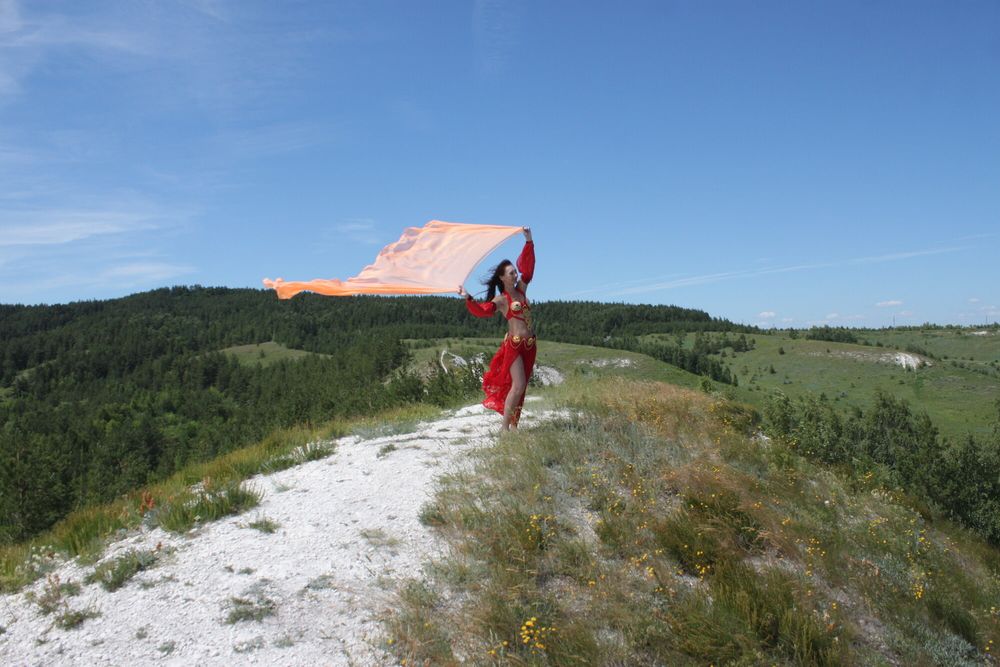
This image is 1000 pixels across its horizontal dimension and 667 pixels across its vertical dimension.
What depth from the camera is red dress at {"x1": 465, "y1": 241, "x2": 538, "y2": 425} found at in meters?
8.41

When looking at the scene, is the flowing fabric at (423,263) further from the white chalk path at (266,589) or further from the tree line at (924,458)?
the tree line at (924,458)

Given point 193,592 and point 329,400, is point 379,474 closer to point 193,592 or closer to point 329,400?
point 193,592

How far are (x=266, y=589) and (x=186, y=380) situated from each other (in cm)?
14796

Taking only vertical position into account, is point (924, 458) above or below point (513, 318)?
below

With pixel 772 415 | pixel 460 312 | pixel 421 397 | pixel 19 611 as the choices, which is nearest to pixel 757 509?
pixel 19 611

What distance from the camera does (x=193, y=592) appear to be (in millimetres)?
5117

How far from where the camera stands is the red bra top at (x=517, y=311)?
8.41 metres

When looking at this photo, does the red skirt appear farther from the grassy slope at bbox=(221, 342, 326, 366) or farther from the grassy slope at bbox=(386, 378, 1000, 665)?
the grassy slope at bbox=(221, 342, 326, 366)

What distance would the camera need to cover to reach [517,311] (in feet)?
27.6

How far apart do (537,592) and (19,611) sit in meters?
4.23

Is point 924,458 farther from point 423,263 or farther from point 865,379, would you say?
point 865,379

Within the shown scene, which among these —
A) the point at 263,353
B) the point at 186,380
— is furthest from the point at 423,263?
the point at 263,353

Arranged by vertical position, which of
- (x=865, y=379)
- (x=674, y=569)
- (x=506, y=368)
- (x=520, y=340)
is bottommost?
(x=865, y=379)

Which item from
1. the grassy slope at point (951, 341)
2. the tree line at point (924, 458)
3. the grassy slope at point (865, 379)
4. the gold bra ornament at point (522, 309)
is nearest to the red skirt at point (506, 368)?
the gold bra ornament at point (522, 309)
